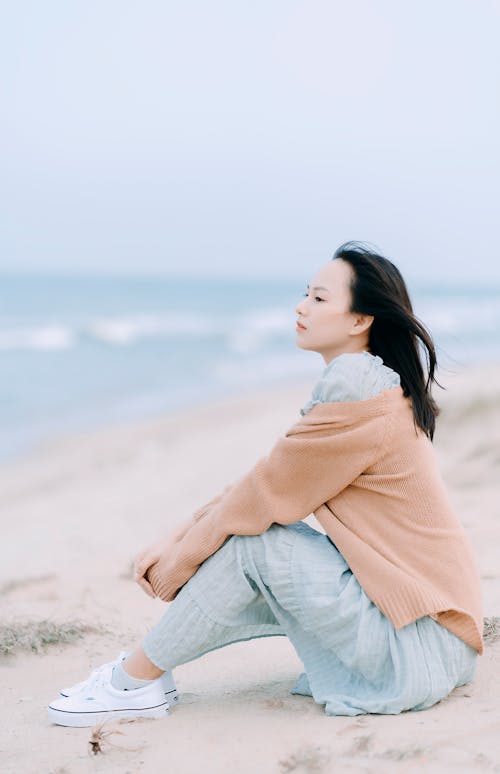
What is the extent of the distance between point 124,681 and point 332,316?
1.24 m

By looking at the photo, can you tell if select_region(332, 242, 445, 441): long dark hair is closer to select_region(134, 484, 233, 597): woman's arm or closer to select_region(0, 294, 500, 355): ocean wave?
select_region(134, 484, 233, 597): woman's arm

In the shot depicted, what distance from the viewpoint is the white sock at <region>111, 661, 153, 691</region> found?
286 centimetres

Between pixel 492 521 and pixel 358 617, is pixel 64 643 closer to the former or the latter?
pixel 358 617

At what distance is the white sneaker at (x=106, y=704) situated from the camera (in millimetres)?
2854

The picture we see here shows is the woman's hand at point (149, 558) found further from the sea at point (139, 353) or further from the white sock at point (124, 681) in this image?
the sea at point (139, 353)

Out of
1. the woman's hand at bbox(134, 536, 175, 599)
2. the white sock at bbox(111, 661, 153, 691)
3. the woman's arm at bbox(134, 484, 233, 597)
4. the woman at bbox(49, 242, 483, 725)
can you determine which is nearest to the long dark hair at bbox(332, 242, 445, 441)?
the woman at bbox(49, 242, 483, 725)

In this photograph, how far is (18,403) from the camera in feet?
46.4

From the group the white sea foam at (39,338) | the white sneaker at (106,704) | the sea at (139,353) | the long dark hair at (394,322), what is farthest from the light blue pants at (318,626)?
the white sea foam at (39,338)

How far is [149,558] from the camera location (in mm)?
2846

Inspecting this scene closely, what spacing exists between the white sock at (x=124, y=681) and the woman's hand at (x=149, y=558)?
25 centimetres

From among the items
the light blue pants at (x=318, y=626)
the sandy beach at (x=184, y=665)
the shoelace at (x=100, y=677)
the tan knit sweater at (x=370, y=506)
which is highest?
the tan knit sweater at (x=370, y=506)

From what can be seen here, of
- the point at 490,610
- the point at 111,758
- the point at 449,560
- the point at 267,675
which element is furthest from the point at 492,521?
the point at 111,758

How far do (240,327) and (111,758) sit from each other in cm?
2933

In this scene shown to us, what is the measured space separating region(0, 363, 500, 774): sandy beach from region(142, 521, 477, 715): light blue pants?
0.28 feet
